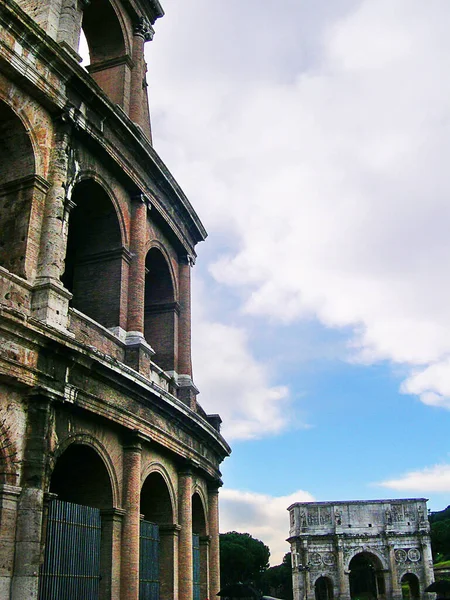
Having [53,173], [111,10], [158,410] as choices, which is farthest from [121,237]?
[111,10]

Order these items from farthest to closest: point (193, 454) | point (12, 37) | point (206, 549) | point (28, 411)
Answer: point (206, 549) < point (193, 454) < point (12, 37) < point (28, 411)

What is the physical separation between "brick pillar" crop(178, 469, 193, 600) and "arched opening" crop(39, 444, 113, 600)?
3.26 metres

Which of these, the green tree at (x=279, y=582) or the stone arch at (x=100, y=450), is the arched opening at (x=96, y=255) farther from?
the green tree at (x=279, y=582)

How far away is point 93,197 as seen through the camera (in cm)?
1406

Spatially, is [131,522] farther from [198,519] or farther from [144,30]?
[144,30]

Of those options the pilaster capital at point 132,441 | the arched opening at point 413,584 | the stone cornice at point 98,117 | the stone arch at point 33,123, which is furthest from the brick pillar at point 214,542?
the arched opening at point 413,584

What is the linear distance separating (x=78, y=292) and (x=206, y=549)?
7606 mm

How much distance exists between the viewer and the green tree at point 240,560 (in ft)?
186

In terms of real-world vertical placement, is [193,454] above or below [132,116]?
below

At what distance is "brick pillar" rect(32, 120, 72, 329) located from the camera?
35.7ft

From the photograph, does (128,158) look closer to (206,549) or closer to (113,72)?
(113,72)

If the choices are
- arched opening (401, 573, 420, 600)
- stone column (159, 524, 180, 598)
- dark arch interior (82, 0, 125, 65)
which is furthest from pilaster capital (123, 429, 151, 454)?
arched opening (401, 573, 420, 600)

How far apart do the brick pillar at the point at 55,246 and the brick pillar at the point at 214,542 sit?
333 inches

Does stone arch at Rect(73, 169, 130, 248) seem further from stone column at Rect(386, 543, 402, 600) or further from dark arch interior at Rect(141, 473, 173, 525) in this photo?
stone column at Rect(386, 543, 402, 600)
